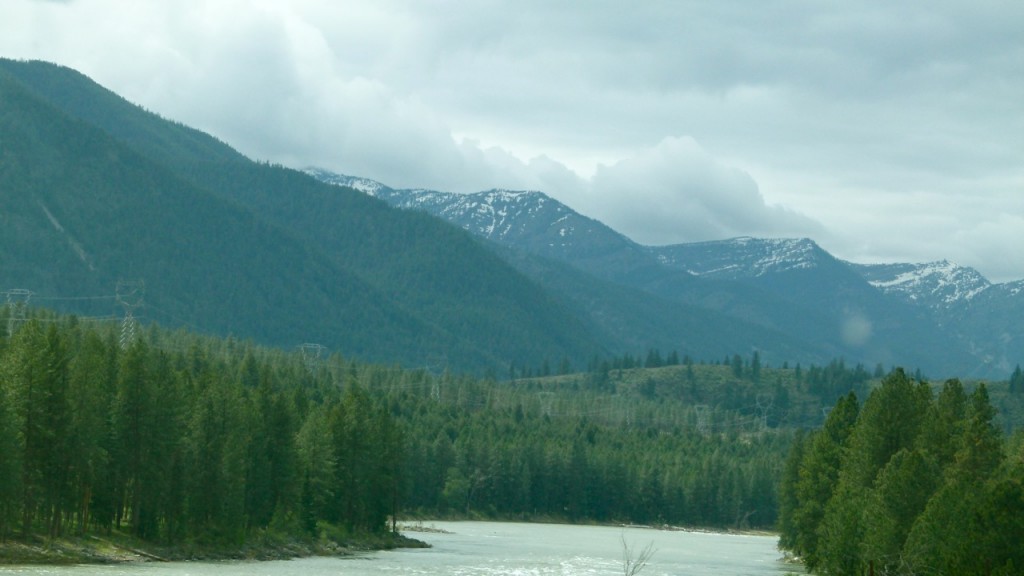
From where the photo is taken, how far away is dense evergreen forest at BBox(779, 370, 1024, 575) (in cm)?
7675

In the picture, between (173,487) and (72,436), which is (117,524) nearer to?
(173,487)

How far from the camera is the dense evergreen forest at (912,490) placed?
76.8 m

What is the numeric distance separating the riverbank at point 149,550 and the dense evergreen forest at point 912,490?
45.2 meters

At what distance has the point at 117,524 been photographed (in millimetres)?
111125

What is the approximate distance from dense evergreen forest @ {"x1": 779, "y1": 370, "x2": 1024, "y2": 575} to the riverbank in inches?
1780

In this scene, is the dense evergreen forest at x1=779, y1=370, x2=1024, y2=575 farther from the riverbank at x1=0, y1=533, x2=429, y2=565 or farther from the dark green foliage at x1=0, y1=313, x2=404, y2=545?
the dark green foliage at x1=0, y1=313, x2=404, y2=545

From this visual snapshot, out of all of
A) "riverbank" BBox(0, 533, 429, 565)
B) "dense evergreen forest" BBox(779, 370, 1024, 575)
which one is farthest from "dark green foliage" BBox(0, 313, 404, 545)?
"dense evergreen forest" BBox(779, 370, 1024, 575)

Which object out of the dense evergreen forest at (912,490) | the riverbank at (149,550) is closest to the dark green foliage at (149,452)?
the riverbank at (149,550)

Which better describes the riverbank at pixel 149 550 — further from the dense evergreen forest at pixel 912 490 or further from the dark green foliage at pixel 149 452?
the dense evergreen forest at pixel 912 490

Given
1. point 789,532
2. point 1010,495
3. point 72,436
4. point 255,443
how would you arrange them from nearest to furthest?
point 1010,495, point 72,436, point 255,443, point 789,532

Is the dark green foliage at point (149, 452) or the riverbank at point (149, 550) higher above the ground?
the dark green foliage at point (149, 452)

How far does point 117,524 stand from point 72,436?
1436 centimetres

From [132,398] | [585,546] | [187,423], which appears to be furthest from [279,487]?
[585,546]

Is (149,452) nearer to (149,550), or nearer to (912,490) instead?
(149,550)
